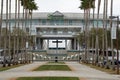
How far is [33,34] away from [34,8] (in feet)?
201

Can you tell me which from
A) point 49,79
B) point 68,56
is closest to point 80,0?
point 68,56

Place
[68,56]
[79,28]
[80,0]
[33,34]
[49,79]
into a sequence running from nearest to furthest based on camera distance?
[49,79] → [80,0] → [68,56] → [33,34] → [79,28]

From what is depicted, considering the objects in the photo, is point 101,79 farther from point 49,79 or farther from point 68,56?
point 68,56

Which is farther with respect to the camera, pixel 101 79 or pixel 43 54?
pixel 43 54

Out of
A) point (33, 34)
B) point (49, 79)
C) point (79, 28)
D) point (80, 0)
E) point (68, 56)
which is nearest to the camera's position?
point (49, 79)

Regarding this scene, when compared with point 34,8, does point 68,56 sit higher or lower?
lower

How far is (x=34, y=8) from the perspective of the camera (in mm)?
121125

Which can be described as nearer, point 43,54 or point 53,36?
point 43,54

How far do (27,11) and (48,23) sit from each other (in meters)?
78.1

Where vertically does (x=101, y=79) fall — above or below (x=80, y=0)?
below

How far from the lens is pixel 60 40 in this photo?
199500mm

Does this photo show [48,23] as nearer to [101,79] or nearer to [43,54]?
[43,54]

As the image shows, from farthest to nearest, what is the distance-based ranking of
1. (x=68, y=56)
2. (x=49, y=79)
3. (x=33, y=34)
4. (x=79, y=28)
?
1. (x=79, y=28)
2. (x=33, y=34)
3. (x=68, y=56)
4. (x=49, y=79)

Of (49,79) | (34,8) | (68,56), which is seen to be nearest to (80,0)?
(34,8)
